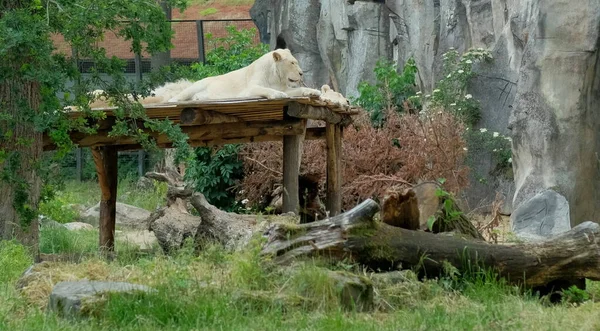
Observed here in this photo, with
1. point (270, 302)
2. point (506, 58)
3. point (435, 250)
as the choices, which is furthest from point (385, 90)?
point (270, 302)

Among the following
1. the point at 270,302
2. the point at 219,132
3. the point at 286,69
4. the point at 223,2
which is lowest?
the point at 270,302

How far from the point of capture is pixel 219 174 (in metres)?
15.8

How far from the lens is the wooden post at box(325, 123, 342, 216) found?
1218 cm

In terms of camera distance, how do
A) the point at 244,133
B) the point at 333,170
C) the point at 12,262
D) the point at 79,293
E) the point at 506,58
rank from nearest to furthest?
the point at 79,293 → the point at 12,262 → the point at 244,133 → the point at 333,170 → the point at 506,58

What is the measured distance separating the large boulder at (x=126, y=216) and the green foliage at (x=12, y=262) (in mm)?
7957

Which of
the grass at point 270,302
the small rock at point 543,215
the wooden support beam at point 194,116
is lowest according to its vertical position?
the small rock at point 543,215

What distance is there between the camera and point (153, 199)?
62.8 ft

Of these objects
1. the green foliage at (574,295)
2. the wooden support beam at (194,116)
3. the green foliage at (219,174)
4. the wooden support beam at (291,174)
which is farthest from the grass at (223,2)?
the green foliage at (574,295)

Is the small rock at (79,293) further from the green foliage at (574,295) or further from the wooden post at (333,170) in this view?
the wooden post at (333,170)

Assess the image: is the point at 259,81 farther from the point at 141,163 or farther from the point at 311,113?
the point at 141,163

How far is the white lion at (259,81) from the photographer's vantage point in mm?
11109

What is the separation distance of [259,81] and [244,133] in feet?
2.16

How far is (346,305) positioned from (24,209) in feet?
9.90

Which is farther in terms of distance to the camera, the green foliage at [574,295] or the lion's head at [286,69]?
the lion's head at [286,69]
